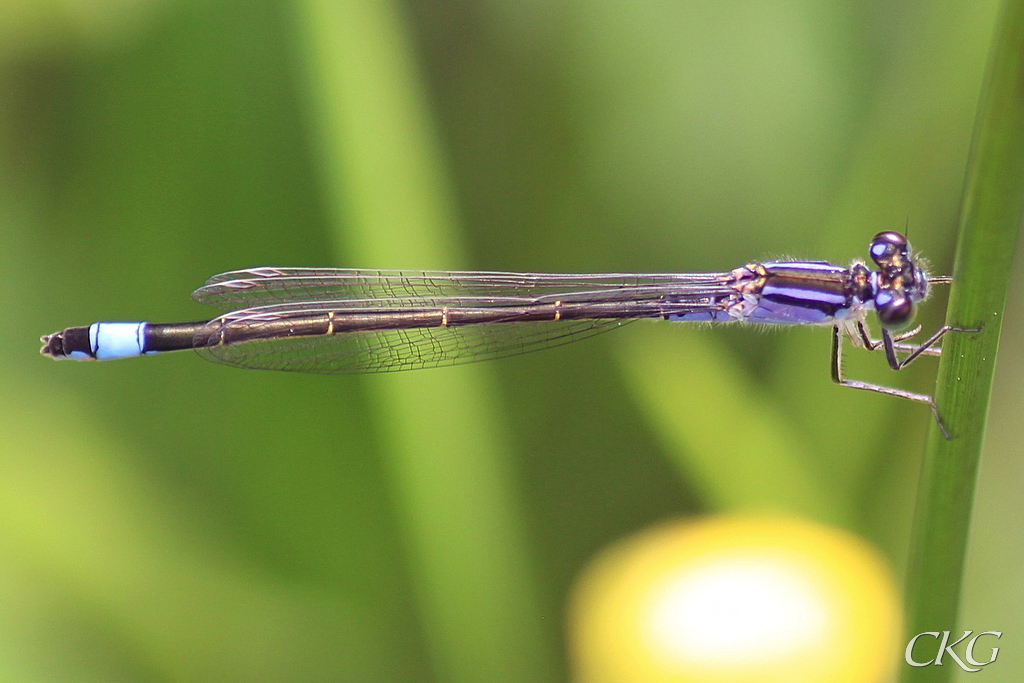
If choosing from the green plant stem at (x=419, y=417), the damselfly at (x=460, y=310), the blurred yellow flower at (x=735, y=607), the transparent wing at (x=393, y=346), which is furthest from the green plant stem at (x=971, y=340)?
the transparent wing at (x=393, y=346)

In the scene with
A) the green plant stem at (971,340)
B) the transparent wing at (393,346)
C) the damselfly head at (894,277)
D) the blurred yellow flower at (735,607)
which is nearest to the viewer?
the green plant stem at (971,340)

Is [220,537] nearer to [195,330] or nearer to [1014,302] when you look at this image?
[195,330]

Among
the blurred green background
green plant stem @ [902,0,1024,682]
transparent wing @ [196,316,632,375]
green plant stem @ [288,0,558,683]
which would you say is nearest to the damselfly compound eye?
the blurred green background

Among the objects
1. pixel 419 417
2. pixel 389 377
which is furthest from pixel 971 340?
pixel 389 377

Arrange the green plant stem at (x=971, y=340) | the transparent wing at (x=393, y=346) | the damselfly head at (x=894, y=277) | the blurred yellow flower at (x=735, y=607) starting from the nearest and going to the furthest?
the green plant stem at (x=971, y=340)
the damselfly head at (x=894, y=277)
the blurred yellow flower at (x=735, y=607)
the transparent wing at (x=393, y=346)

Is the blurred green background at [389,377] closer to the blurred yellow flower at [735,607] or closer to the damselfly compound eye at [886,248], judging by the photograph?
the blurred yellow flower at [735,607]

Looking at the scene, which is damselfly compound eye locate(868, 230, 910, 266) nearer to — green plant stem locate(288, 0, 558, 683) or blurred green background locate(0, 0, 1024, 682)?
blurred green background locate(0, 0, 1024, 682)

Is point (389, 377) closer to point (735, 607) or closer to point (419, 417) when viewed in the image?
point (419, 417)
